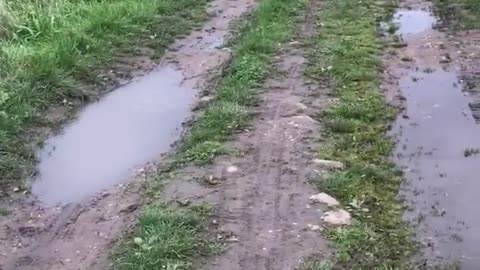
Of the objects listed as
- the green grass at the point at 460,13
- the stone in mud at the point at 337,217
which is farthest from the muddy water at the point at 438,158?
the green grass at the point at 460,13

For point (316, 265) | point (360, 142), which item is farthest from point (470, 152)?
point (316, 265)

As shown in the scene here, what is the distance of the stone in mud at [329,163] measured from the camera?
20.2 ft

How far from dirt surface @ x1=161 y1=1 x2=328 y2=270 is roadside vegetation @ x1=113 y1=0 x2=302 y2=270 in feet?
0.45

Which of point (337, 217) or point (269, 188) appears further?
point (269, 188)

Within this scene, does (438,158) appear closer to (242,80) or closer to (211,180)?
(211,180)

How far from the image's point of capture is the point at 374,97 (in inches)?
302

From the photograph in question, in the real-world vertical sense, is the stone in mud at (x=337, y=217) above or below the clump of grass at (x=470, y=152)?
above

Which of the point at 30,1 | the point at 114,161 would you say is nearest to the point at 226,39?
the point at 30,1

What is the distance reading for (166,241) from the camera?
16.3 ft

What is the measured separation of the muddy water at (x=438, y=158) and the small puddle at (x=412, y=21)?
2.47 feet

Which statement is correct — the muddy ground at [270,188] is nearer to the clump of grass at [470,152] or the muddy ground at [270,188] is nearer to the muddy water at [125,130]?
the muddy water at [125,130]

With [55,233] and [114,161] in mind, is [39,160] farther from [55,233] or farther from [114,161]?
[55,233]

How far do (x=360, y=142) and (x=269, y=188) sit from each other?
1.13 meters

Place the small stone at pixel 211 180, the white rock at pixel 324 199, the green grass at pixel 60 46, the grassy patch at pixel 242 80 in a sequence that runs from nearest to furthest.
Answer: the white rock at pixel 324 199 → the small stone at pixel 211 180 → the grassy patch at pixel 242 80 → the green grass at pixel 60 46
